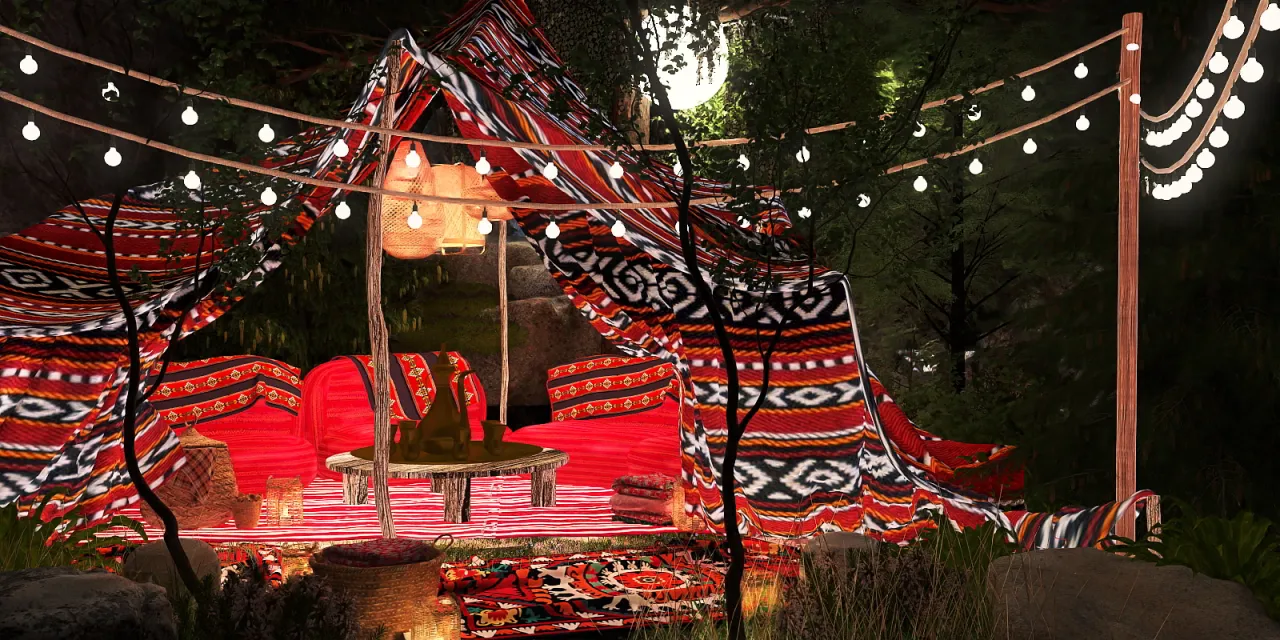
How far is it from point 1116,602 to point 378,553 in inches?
71.6

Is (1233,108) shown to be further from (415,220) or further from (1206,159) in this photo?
(415,220)

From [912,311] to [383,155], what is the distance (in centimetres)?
456

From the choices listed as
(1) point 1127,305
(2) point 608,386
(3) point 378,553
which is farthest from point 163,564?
(2) point 608,386

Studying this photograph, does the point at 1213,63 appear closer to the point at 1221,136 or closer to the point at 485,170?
the point at 1221,136

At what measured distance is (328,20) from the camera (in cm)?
589

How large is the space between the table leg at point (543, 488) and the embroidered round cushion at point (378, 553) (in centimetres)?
208

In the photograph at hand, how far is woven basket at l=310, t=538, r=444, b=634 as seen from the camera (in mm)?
2939

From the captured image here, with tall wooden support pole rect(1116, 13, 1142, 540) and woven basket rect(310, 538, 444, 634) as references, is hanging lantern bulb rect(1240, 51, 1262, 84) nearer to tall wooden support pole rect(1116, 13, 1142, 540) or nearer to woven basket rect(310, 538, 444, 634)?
tall wooden support pole rect(1116, 13, 1142, 540)

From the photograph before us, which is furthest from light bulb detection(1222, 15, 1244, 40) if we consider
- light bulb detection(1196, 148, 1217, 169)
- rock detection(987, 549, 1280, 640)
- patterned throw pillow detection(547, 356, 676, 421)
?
patterned throw pillow detection(547, 356, 676, 421)

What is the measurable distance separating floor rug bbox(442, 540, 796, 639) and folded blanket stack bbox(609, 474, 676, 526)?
26.1 inches

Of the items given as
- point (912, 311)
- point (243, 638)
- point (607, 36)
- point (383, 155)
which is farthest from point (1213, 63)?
point (912, 311)

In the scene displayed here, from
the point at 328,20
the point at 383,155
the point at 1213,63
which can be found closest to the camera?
→ the point at 1213,63

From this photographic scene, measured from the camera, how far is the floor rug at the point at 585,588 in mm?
3500

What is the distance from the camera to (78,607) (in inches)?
77.9
